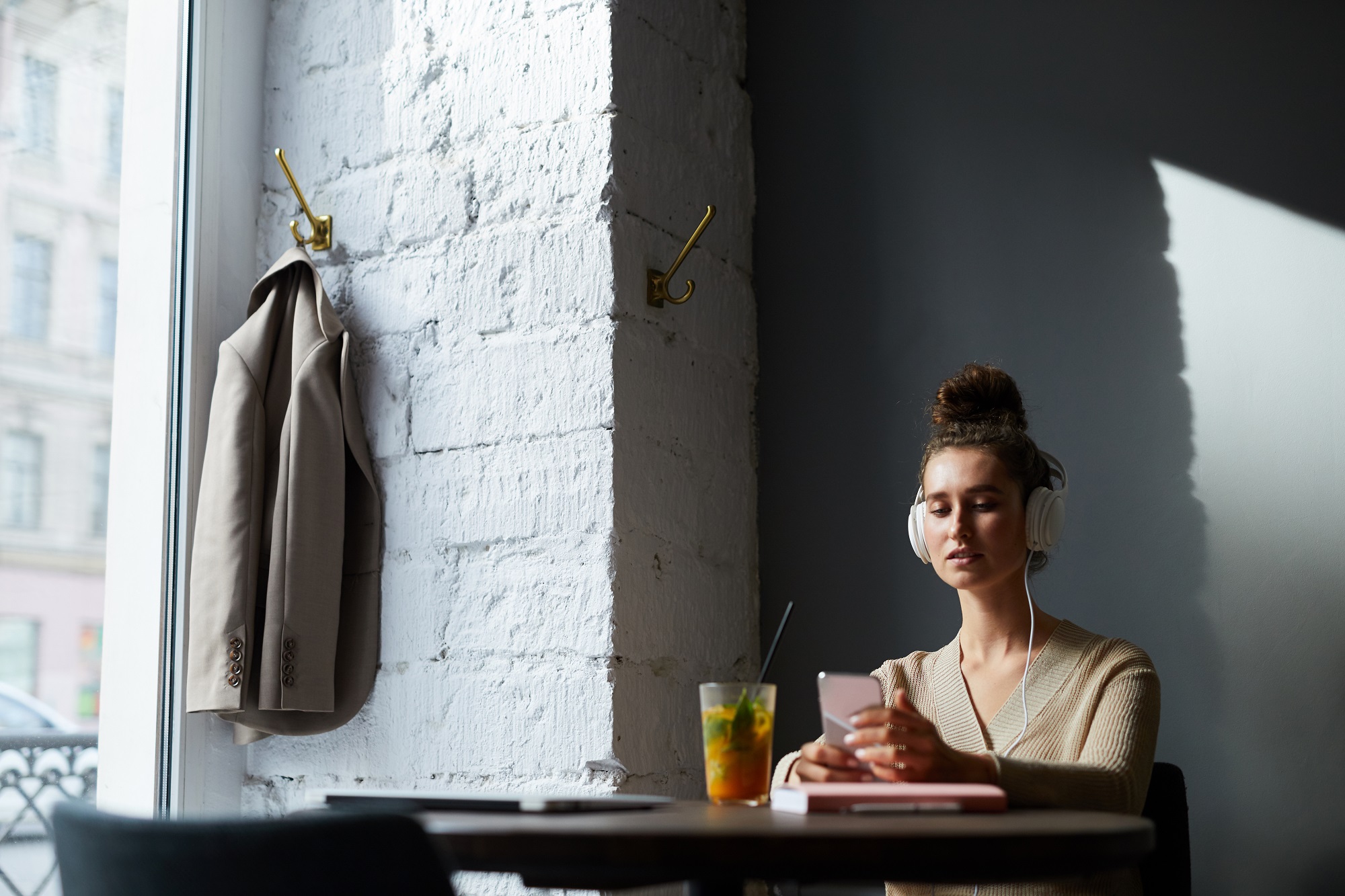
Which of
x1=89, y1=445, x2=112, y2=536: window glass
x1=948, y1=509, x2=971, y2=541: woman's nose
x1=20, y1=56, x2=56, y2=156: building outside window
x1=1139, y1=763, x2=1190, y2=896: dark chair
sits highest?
x1=20, y1=56, x2=56, y2=156: building outside window

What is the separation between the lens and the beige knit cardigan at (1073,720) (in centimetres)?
137

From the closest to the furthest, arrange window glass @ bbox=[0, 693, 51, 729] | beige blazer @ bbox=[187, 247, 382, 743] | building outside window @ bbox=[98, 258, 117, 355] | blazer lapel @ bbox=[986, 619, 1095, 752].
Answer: blazer lapel @ bbox=[986, 619, 1095, 752]
window glass @ bbox=[0, 693, 51, 729]
beige blazer @ bbox=[187, 247, 382, 743]
building outside window @ bbox=[98, 258, 117, 355]

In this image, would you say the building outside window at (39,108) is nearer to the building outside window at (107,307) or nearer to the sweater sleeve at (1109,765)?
the building outside window at (107,307)

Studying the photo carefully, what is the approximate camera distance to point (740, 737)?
116 centimetres

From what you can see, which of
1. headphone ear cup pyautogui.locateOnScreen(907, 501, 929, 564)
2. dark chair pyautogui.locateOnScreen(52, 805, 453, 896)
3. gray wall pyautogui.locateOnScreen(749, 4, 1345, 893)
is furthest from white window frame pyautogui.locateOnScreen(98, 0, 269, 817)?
dark chair pyautogui.locateOnScreen(52, 805, 453, 896)

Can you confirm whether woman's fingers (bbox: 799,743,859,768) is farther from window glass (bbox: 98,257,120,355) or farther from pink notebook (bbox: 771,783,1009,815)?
window glass (bbox: 98,257,120,355)

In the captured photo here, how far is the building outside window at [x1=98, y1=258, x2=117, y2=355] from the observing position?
6.84ft

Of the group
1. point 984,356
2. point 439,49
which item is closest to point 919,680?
point 984,356

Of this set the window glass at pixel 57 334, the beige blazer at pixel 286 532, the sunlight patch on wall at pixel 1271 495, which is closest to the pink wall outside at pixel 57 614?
the window glass at pixel 57 334

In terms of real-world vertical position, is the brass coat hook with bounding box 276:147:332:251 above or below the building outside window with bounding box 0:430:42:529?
above

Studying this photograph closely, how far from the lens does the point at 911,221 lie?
7.32 ft

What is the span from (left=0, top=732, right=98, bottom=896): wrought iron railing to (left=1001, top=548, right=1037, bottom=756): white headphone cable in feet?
4.40

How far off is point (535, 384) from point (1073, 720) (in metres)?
0.97

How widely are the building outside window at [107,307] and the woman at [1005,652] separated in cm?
137
